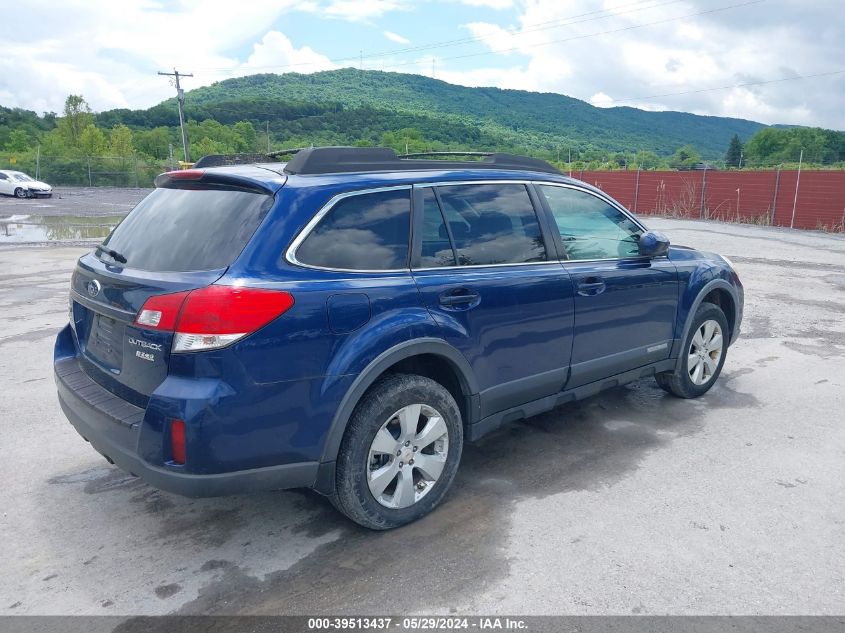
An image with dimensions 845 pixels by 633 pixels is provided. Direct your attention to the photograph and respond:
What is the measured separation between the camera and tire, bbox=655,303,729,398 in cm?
487

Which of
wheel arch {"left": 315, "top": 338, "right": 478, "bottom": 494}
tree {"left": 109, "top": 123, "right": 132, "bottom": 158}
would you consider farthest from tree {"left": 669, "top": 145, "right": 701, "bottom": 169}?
tree {"left": 109, "top": 123, "right": 132, "bottom": 158}

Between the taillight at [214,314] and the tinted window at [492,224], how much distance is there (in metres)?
1.19

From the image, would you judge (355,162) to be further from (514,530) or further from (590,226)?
(514,530)

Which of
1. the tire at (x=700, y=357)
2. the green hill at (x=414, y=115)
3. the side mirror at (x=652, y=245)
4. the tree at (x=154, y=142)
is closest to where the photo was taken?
the side mirror at (x=652, y=245)

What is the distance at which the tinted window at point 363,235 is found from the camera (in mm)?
2898

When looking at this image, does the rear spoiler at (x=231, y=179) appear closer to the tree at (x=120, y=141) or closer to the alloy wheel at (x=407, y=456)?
the alloy wheel at (x=407, y=456)

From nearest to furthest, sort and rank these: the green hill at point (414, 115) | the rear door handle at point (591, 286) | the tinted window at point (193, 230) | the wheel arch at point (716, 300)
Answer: the tinted window at point (193, 230) → the rear door handle at point (591, 286) → the wheel arch at point (716, 300) → the green hill at point (414, 115)

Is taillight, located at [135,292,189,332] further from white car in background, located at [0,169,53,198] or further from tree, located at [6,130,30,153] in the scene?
tree, located at [6,130,30,153]

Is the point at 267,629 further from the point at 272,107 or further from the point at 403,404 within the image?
the point at 272,107

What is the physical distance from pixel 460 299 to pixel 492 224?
0.60m

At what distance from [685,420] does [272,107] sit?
88562 millimetres

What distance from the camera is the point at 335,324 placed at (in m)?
2.80

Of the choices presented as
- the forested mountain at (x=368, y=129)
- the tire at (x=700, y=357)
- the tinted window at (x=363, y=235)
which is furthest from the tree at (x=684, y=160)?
the tinted window at (x=363, y=235)

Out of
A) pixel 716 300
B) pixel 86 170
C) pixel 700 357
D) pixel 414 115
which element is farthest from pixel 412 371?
pixel 414 115
